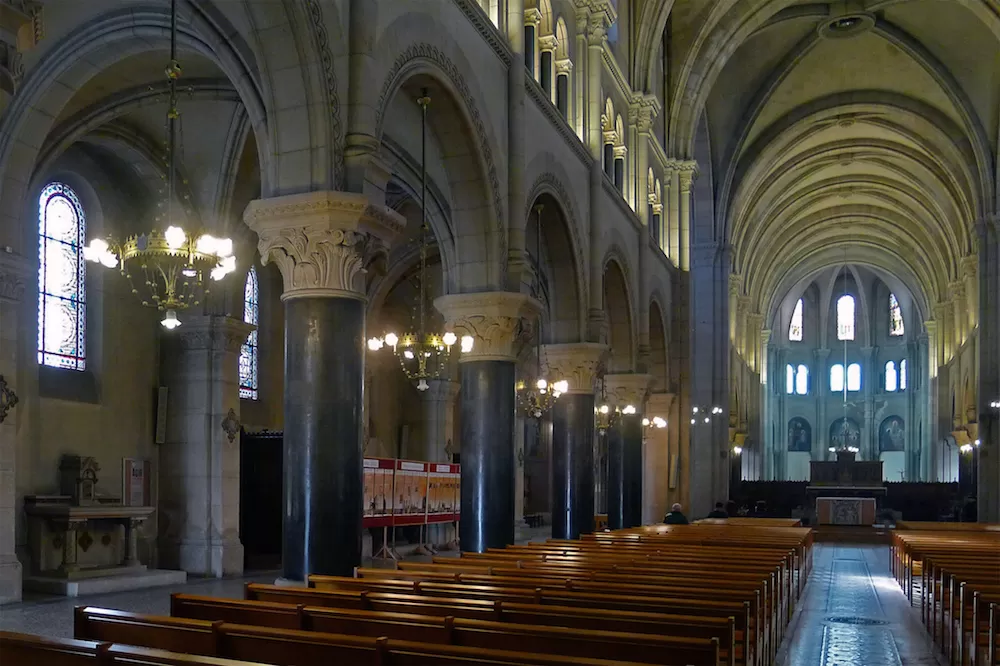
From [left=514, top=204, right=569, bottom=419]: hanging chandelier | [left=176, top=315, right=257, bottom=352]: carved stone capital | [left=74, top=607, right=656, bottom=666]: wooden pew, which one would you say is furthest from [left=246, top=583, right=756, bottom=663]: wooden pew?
[left=176, top=315, right=257, bottom=352]: carved stone capital

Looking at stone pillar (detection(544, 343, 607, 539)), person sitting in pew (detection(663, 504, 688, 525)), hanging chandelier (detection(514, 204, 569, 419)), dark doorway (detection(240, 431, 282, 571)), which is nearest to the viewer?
hanging chandelier (detection(514, 204, 569, 419))

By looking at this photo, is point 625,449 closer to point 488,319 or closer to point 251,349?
point 251,349

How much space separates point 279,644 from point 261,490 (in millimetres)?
15197

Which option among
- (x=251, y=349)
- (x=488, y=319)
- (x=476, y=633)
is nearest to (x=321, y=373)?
(x=476, y=633)

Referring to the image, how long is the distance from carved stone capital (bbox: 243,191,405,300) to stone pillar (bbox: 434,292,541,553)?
4.54 metres

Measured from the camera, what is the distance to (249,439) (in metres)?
19.8

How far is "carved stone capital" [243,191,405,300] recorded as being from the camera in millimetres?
9781

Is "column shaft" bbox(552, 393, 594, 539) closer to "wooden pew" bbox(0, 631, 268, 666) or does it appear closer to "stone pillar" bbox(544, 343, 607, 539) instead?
"stone pillar" bbox(544, 343, 607, 539)

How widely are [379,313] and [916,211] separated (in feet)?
106

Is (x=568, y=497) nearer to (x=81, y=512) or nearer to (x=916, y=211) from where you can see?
(x=81, y=512)

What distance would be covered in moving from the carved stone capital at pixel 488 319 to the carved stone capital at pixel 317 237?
4.46 metres

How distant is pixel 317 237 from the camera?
984 cm

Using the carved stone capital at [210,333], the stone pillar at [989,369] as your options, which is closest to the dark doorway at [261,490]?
the carved stone capital at [210,333]

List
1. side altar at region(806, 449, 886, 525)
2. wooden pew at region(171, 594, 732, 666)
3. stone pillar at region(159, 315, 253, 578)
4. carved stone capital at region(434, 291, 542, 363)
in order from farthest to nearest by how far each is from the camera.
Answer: side altar at region(806, 449, 886, 525), stone pillar at region(159, 315, 253, 578), carved stone capital at region(434, 291, 542, 363), wooden pew at region(171, 594, 732, 666)
